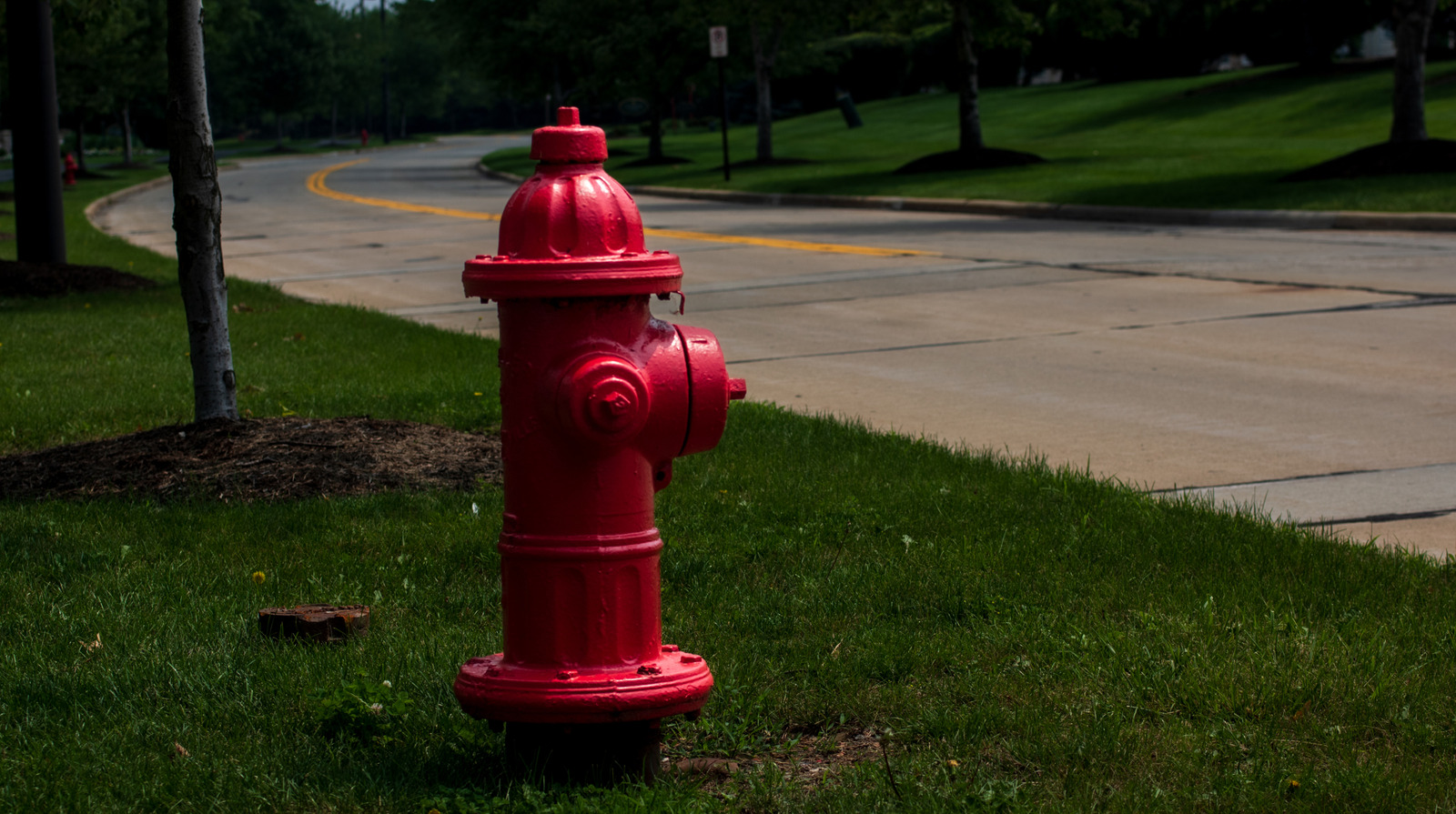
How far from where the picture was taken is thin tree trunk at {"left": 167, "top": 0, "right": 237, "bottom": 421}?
5.79 meters

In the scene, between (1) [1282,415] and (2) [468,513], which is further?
(1) [1282,415]

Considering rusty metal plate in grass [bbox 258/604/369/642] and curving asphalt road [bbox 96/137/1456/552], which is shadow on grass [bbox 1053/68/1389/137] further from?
rusty metal plate in grass [bbox 258/604/369/642]

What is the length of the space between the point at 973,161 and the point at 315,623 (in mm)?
25326

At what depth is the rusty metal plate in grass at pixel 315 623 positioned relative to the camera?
3.68 metres

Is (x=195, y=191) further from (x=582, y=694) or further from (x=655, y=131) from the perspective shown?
(x=655, y=131)

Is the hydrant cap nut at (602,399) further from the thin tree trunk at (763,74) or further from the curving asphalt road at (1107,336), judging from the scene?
the thin tree trunk at (763,74)

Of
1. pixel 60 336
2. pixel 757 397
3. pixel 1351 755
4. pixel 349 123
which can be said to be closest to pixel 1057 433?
pixel 757 397

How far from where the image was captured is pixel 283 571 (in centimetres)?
438

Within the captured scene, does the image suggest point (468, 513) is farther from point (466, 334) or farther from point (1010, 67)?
point (1010, 67)

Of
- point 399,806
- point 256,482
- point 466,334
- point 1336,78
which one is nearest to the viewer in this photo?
point 399,806

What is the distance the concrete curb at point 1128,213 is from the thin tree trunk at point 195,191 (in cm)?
1352

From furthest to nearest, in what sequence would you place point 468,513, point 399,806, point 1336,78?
1. point 1336,78
2. point 468,513
3. point 399,806

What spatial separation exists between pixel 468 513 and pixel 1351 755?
2.97m

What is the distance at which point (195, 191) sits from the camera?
19.0ft
